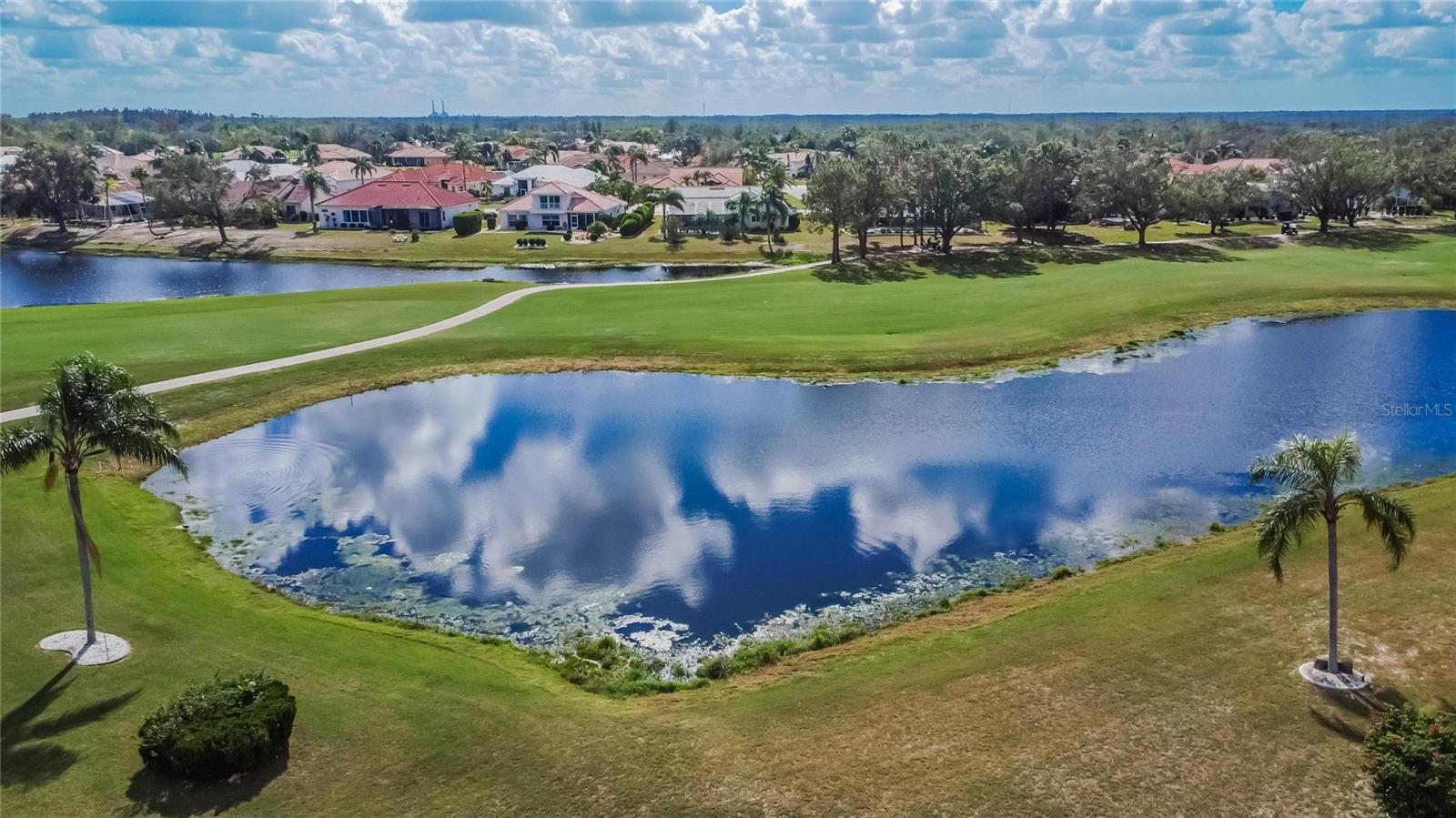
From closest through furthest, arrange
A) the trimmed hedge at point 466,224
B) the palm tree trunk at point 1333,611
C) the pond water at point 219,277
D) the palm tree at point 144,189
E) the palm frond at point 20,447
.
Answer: the palm tree trunk at point 1333,611 → the palm frond at point 20,447 → the pond water at point 219,277 → the trimmed hedge at point 466,224 → the palm tree at point 144,189

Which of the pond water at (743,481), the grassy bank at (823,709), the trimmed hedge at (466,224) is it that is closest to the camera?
the grassy bank at (823,709)

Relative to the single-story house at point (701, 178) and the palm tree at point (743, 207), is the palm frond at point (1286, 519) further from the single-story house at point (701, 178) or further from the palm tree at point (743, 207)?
the single-story house at point (701, 178)

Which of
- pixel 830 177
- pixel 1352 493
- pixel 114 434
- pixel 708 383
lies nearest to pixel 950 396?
pixel 708 383

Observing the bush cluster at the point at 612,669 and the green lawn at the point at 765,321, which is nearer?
the bush cluster at the point at 612,669

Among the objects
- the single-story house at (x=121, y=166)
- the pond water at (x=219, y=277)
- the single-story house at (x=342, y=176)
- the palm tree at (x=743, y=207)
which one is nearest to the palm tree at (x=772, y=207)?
the palm tree at (x=743, y=207)

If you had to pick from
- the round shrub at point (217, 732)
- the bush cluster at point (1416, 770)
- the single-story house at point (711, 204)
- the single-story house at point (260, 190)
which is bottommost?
the round shrub at point (217, 732)

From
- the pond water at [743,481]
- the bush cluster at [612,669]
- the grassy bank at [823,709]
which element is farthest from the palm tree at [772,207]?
the bush cluster at [612,669]

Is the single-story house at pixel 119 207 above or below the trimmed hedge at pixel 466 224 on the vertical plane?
above

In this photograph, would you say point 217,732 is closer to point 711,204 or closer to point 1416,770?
point 1416,770
